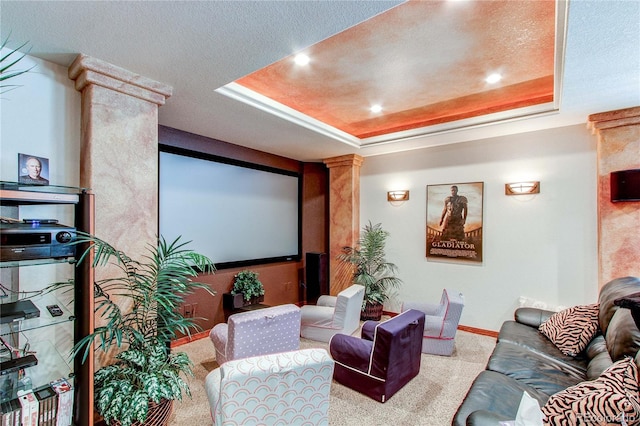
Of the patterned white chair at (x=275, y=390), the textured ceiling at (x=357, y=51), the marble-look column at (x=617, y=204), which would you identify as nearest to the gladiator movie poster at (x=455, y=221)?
the textured ceiling at (x=357, y=51)

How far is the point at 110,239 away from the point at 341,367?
224 centimetres

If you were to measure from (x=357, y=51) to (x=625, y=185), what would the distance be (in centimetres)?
307

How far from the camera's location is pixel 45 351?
2.03m

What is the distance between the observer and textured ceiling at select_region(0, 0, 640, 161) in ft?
5.67

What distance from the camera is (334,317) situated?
12.1 ft

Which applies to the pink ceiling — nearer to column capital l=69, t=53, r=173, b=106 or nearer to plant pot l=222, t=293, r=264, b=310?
column capital l=69, t=53, r=173, b=106

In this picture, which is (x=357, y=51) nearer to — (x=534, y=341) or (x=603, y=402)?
(x=603, y=402)

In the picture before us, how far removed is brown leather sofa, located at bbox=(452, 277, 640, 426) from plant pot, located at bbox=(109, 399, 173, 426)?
5.87 ft

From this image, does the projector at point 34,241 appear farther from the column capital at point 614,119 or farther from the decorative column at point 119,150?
the column capital at point 614,119

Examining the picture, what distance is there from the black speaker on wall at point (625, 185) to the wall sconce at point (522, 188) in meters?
0.75

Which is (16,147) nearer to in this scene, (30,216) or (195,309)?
(30,216)

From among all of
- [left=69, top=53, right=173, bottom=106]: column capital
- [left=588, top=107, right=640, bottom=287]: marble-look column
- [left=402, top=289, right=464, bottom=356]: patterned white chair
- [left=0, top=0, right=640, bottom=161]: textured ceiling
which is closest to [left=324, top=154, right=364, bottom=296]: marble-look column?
[left=0, top=0, right=640, bottom=161]: textured ceiling

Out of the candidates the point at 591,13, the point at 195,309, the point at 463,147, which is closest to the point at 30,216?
the point at 195,309

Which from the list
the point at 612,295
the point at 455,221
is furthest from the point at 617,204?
the point at 455,221
